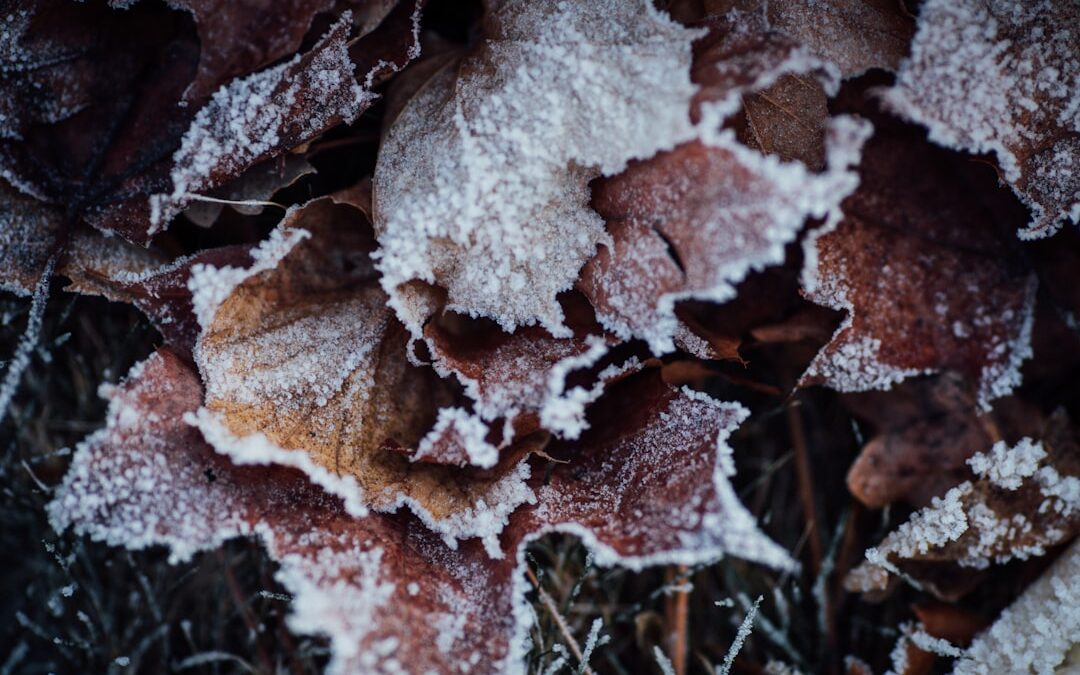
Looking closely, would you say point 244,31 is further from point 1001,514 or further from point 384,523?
point 1001,514

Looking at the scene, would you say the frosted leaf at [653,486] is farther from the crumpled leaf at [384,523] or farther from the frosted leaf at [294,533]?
the frosted leaf at [294,533]

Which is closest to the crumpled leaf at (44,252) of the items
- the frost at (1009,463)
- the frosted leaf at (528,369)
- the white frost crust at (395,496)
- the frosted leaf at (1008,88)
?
the white frost crust at (395,496)

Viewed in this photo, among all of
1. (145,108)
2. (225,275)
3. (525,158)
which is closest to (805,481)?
(525,158)

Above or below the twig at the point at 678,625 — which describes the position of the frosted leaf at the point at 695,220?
above

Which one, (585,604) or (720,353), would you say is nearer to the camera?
(720,353)

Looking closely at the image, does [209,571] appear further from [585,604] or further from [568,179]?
[568,179]

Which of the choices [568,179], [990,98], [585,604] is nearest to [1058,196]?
[990,98]
